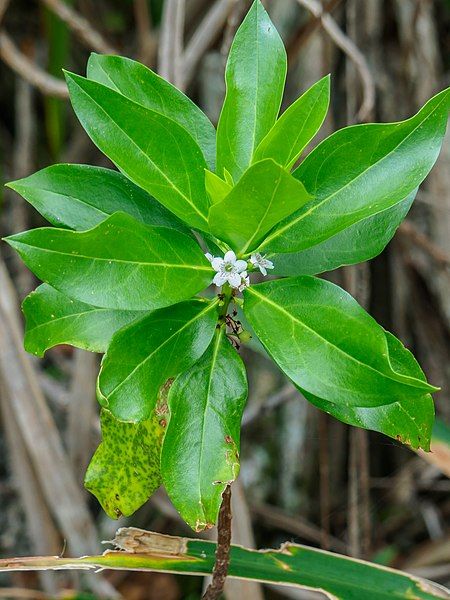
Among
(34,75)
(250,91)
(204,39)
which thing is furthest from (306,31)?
(250,91)

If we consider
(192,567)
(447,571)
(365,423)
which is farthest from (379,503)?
(365,423)

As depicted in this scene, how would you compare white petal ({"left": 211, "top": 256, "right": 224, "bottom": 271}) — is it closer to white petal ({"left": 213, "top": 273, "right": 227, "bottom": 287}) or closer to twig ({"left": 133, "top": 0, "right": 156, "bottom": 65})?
white petal ({"left": 213, "top": 273, "right": 227, "bottom": 287})

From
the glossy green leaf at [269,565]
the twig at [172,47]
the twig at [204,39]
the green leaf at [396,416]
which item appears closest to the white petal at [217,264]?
the green leaf at [396,416]

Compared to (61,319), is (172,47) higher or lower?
higher

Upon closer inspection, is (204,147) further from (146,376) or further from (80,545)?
(80,545)

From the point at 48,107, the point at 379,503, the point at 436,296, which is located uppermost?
the point at 48,107

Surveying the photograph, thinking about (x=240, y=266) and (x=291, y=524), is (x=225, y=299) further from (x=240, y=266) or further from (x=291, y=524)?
(x=291, y=524)
